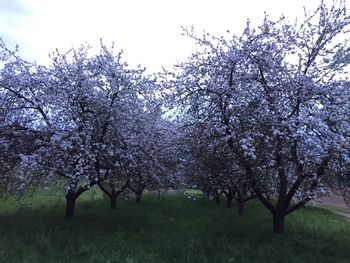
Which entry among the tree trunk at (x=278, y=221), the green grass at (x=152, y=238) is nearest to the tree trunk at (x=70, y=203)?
the green grass at (x=152, y=238)

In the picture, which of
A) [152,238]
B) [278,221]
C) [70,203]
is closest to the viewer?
[152,238]

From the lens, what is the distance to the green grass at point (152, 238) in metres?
11.0

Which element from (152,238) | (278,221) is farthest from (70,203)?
(278,221)

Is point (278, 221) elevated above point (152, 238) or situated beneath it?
elevated above

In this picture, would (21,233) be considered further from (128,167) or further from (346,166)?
(346,166)

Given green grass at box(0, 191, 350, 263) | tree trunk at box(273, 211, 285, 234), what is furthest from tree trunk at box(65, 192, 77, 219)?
tree trunk at box(273, 211, 285, 234)

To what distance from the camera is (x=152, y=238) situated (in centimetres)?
1309

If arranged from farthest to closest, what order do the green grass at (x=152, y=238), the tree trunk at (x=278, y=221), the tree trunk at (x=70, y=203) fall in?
the tree trunk at (x=70, y=203)
the tree trunk at (x=278, y=221)
the green grass at (x=152, y=238)

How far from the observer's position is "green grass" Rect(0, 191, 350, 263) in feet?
36.2

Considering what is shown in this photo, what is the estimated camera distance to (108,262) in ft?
33.9

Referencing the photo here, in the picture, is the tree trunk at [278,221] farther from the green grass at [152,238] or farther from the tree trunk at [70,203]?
the tree trunk at [70,203]

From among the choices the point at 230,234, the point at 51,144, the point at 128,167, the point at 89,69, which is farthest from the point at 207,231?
the point at 89,69

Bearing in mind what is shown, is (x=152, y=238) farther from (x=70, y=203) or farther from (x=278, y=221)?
(x=278, y=221)

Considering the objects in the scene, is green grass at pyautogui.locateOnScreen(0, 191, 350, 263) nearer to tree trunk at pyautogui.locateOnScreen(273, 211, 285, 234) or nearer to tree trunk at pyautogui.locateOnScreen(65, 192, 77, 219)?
tree trunk at pyautogui.locateOnScreen(273, 211, 285, 234)
